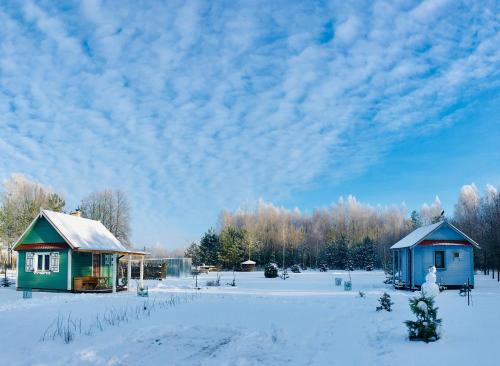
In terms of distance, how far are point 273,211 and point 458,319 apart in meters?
86.6

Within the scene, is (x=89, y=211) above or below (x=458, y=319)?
above

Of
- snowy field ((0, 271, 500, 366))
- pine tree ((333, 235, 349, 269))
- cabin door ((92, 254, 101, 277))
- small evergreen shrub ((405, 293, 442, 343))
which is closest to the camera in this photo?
snowy field ((0, 271, 500, 366))

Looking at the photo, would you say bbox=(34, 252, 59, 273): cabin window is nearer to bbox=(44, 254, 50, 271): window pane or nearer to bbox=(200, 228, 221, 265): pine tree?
bbox=(44, 254, 50, 271): window pane

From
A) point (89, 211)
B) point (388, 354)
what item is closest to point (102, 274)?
point (388, 354)

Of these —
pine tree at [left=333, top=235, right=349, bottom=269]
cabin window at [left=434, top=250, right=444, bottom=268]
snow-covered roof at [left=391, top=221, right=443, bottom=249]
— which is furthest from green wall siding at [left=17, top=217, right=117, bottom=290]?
pine tree at [left=333, top=235, right=349, bottom=269]

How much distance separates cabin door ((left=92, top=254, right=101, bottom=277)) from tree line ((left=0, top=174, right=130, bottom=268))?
Answer: 22380 millimetres

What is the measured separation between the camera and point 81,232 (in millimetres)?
29922

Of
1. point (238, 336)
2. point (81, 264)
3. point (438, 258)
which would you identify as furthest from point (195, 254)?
point (238, 336)

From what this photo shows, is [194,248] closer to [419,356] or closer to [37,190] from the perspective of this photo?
[37,190]

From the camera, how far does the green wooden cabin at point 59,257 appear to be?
2784 cm

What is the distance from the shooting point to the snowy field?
34.5ft

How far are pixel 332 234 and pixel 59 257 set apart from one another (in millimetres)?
62883

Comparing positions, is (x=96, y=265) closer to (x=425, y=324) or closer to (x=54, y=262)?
(x=54, y=262)

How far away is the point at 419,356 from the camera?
1002 cm
